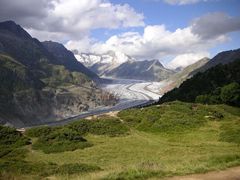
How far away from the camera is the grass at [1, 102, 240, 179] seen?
126 feet

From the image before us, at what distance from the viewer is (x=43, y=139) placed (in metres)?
59.3

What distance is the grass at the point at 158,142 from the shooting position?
38.3m

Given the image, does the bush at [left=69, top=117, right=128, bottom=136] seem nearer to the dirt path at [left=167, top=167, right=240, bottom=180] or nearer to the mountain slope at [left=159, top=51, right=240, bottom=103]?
the dirt path at [left=167, top=167, right=240, bottom=180]

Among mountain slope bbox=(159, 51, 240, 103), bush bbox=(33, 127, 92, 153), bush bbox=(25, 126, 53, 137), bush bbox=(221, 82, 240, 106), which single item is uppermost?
mountain slope bbox=(159, 51, 240, 103)

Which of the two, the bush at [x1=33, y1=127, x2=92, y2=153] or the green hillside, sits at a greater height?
the green hillside

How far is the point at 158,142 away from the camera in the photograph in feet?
194

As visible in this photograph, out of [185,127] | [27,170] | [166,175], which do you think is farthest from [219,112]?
[166,175]

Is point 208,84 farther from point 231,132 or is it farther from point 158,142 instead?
point 158,142

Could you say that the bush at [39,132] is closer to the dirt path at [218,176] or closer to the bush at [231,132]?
the bush at [231,132]

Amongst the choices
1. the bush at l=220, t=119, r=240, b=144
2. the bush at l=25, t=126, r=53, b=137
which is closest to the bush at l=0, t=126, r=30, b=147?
the bush at l=25, t=126, r=53, b=137

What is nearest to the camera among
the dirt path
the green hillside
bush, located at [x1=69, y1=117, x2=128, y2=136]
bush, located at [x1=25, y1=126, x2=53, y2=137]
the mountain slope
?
the dirt path

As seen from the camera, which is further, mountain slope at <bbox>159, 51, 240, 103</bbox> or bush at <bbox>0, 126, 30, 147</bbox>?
mountain slope at <bbox>159, 51, 240, 103</bbox>

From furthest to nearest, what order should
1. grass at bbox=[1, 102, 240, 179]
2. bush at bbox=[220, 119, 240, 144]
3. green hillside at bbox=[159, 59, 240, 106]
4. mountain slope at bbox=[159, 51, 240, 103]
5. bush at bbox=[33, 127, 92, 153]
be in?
mountain slope at bbox=[159, 51, 240, 103], green hillside at bbox=[159, 59, 240, 106], bush at bbox=[220, 119, 240, 144], bush at bbox=[33, 127, 92, 153], grass at bbox=[1, 102, 240, 179]

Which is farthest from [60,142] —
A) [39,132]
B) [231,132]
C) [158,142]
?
[231,132]
